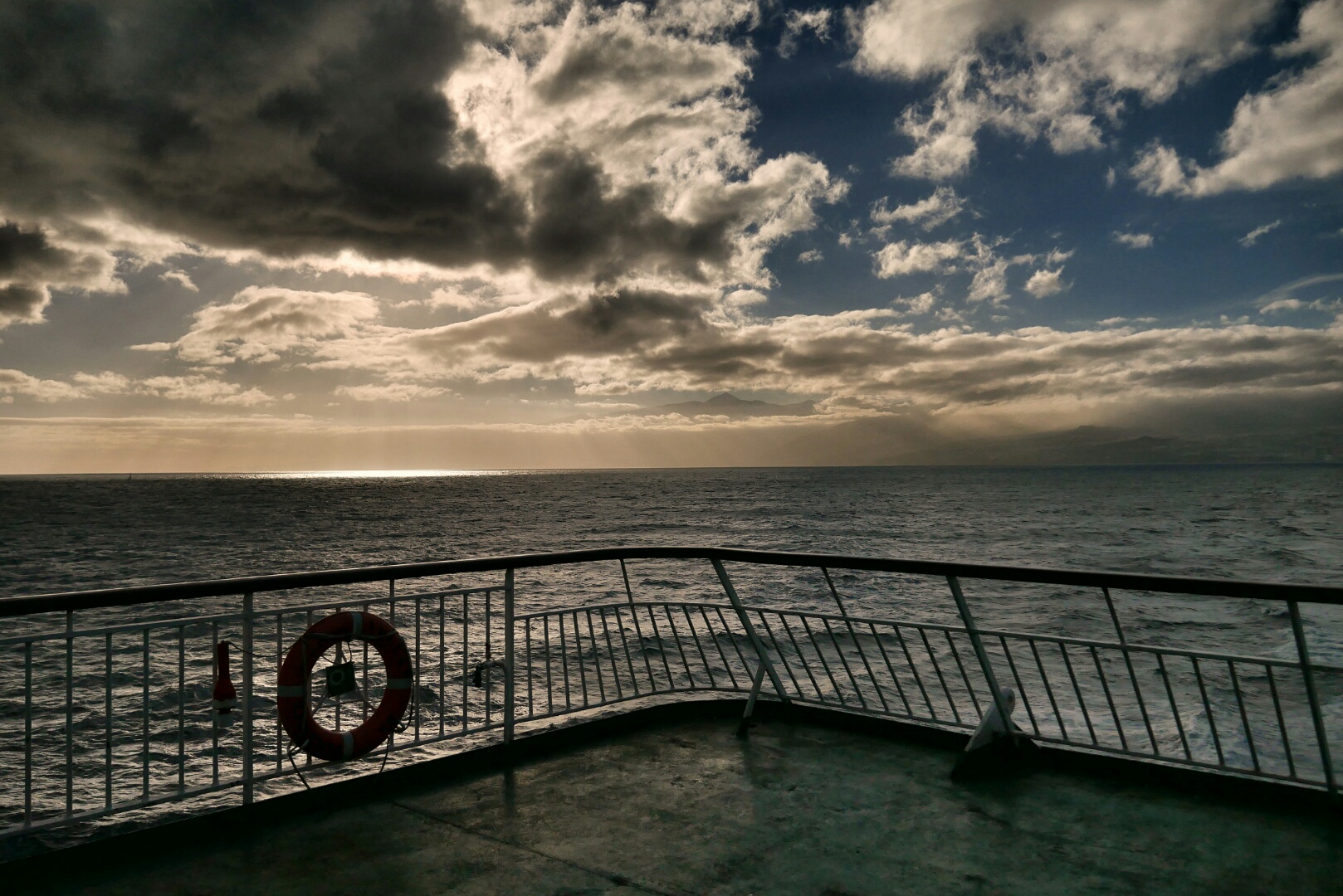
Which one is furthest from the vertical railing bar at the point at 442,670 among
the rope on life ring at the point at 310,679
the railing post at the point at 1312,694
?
the railing post at the point at 1312,694

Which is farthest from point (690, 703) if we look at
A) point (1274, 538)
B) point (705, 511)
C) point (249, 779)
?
point (705, 511)

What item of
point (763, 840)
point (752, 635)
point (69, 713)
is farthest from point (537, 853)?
point (69, 713)

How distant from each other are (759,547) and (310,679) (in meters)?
38.5

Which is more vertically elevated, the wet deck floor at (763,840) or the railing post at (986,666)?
the railing post at (986,666)

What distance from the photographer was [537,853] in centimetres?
328

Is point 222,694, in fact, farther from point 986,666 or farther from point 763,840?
point 986,666

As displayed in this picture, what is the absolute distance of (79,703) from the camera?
13172mm

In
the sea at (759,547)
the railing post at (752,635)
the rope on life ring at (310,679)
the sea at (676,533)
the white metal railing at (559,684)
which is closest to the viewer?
the white metal railing at (559,684)

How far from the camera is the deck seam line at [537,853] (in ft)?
9.78

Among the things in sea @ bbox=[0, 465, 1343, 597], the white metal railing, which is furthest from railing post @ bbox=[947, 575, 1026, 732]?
sea @ bbox=[0, 465, 1343, 597]

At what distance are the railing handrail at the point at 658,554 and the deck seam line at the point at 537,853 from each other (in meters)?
1.12

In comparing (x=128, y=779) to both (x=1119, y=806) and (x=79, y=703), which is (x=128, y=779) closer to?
(x=79, y=703)

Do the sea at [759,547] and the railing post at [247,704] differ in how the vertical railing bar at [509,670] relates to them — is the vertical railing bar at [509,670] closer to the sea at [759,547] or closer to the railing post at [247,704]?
the railing post at [247,704]

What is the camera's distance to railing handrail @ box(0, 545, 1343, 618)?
310 cm
